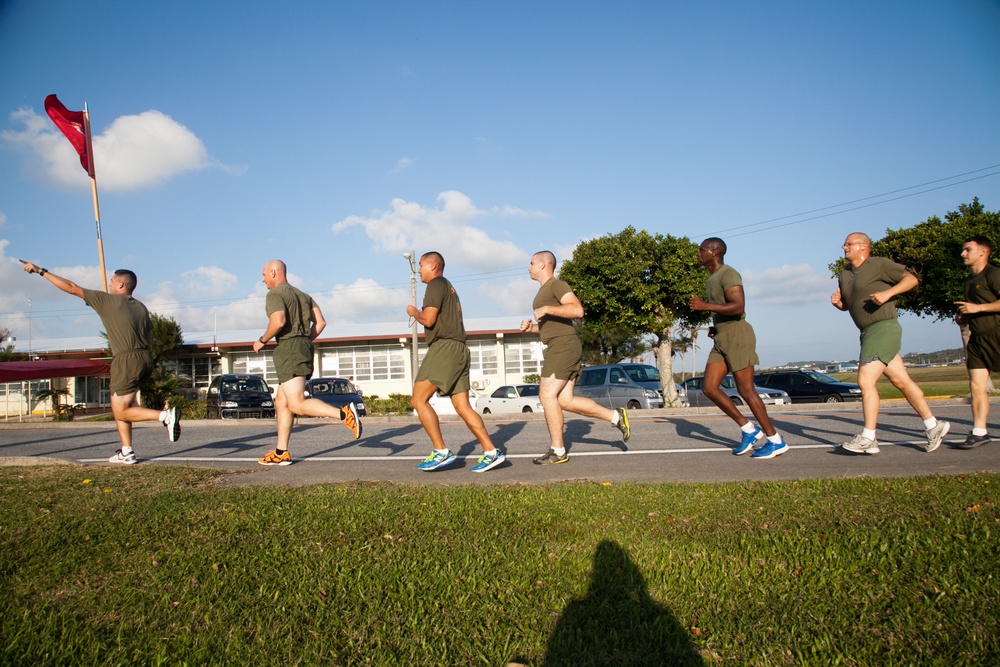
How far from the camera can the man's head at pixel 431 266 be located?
246 inches

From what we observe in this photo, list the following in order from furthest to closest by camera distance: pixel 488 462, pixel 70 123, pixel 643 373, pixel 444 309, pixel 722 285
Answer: pixel 643 373 < pixel 70 123 < pixel 722 285 < pixel 444 309 < pixel 488 462

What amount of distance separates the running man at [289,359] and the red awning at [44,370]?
747cm

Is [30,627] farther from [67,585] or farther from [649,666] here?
[649,666]

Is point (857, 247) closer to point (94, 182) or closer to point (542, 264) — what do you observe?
point (542, 264)

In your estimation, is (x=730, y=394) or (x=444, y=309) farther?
(x=730, y=394)

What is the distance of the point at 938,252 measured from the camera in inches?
1086

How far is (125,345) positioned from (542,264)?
3.96 meters

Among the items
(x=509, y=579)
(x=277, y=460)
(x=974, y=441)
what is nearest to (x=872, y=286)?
(x=974, y=441)

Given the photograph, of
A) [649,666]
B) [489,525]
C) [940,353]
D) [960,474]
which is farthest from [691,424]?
[940,353]

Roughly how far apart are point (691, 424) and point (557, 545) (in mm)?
6653

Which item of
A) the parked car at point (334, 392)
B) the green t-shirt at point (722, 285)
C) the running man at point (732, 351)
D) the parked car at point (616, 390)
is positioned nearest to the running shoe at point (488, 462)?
the running man at point (732, 351)

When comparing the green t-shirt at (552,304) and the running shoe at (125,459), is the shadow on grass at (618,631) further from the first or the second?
the running shoe at (125,459)

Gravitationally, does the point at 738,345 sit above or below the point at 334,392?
above

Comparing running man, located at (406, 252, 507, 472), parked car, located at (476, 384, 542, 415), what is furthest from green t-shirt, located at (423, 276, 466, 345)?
parked car, located at (476, 384, 542, 415)
